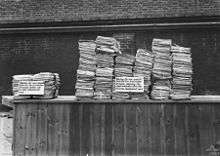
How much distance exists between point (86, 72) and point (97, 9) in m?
6.19

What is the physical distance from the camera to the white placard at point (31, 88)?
25.7 feet

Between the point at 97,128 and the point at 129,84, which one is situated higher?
the point at 129,84

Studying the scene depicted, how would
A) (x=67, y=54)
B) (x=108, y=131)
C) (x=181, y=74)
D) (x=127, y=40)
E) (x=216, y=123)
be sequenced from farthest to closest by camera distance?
(x=67, y=54) → (x=127, y=40) → (x=181, y=74) → (x=108, y=131) → (x=216, y=123)

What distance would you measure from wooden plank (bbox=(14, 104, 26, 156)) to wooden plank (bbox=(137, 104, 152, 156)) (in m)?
2.48

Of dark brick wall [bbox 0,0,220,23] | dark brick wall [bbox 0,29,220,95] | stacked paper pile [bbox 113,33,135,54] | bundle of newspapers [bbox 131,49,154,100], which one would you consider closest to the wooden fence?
bundle of newspapers [bbox 131,49,154,100]

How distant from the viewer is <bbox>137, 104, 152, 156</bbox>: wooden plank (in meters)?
7.32

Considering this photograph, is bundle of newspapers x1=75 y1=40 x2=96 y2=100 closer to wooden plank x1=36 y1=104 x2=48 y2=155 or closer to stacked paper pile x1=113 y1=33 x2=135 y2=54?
wooden plank x1=36 y1=104 x2=48 y2=155

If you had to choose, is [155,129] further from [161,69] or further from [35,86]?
[35,86]

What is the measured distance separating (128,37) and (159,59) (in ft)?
18.4

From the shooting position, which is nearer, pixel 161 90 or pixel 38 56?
pixel 161 90

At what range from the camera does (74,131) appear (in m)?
7.55

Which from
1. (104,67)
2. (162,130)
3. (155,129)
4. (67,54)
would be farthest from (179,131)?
(67,54)

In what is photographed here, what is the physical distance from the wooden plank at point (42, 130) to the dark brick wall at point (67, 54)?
5.48m

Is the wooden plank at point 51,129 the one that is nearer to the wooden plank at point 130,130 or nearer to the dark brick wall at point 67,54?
the wooden plank at point 130,130
